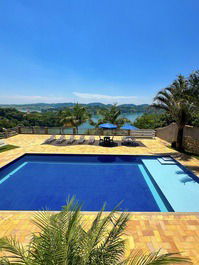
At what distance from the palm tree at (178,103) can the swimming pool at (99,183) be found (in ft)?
12.1

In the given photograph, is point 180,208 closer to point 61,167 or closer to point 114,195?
point 114,195

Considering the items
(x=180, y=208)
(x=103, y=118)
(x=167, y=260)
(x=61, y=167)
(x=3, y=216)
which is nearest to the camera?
(x=167, y=260)

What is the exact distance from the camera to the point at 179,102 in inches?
450

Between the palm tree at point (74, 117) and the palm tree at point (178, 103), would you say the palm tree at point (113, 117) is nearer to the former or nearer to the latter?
the palm tree at point (74, 117)

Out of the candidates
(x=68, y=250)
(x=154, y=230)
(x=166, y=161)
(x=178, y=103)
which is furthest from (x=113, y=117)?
(x=68, y=250)

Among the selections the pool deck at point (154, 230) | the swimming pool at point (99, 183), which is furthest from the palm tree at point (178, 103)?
the pool deck at point (154, 230)

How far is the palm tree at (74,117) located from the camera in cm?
2122

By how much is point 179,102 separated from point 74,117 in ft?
46.5

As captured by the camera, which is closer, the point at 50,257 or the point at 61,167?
the point at 50,257

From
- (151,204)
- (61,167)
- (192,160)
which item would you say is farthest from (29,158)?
(192,160)

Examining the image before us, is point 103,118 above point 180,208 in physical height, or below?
above

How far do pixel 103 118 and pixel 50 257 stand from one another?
75.2ft

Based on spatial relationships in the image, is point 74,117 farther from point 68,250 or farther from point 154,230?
point 68,250

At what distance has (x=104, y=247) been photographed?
216 cm
